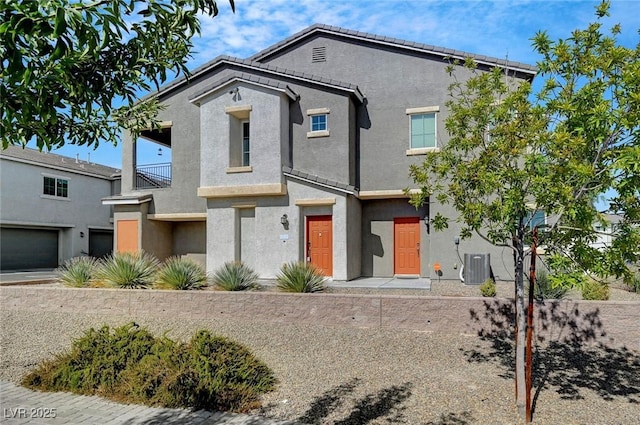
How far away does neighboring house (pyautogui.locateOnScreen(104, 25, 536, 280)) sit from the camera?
Result: 16.2 metres

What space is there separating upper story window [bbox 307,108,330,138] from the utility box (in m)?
7.07

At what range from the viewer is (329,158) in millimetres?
16875

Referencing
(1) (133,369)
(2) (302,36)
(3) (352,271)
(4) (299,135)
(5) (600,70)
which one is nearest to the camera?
(5) (600,70)

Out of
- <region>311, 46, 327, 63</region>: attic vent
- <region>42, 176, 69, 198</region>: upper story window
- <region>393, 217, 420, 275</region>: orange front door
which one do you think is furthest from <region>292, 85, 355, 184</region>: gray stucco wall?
<region>42, 176, 69, 198</region>: upper story window

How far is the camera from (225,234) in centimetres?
1711

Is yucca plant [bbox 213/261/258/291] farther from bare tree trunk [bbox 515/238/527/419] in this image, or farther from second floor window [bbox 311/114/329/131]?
bare tree trunk [bbox 515/238/527/419]

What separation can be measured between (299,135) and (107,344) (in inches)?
465

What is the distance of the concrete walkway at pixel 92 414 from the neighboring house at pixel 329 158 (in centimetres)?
1039

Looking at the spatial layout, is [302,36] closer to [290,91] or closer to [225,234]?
[290,91]

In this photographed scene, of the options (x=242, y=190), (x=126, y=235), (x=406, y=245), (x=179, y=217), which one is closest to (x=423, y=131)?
(x=406, y=245)

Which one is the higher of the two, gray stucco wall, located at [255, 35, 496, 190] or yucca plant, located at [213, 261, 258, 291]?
gray stucco wall, located at [255, 35, 496, 190]

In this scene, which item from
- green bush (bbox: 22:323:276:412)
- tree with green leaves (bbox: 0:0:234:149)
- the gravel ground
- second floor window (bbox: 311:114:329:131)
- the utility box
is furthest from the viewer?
second floor window (bbox: 311:114:329:131)

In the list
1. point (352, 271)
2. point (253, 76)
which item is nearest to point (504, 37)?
point (352, 271)

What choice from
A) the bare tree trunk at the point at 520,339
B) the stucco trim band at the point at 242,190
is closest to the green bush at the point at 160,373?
the bare tree trunk at the point at 520,339
